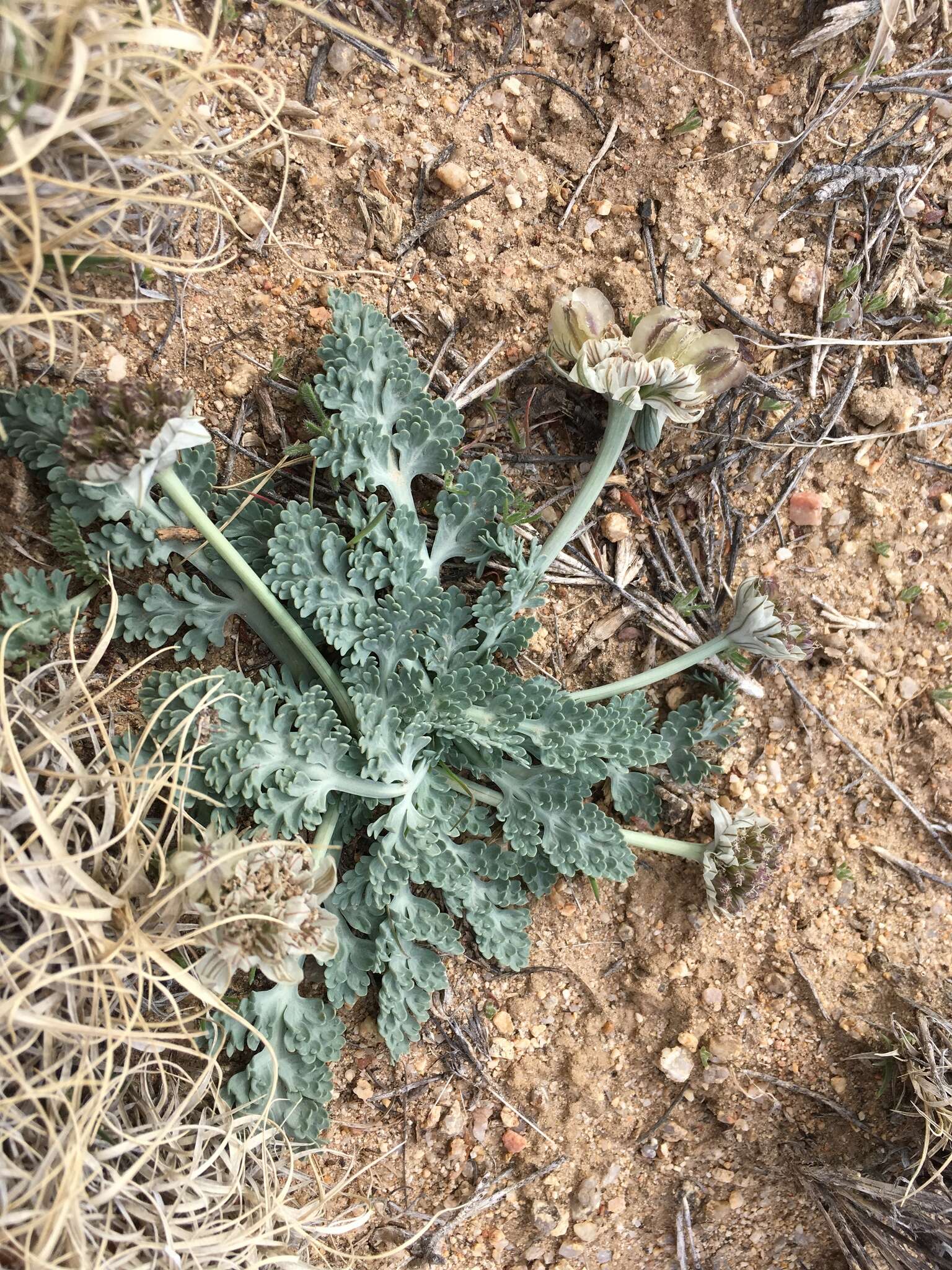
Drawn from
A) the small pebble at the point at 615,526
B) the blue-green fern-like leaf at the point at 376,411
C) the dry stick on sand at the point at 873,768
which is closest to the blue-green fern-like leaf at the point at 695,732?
the dry stick on sand at the point at 873,768

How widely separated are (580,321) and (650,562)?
Answer: 79 cm

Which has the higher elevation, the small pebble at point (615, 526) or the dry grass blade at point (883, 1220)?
the small pebble at point (615, 526)

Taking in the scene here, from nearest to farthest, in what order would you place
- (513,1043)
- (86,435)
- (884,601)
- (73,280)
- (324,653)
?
(86,435) < (73,280) < (324,653) < (513,1043) < (884,601)

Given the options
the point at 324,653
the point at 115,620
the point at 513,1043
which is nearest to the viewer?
the point at 115,620

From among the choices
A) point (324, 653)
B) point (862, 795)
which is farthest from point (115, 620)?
point (862, 795)

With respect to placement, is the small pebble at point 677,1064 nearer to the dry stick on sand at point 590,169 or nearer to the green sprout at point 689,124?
the dry stick on sand at point 590,169

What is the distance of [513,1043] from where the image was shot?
9.19 feet

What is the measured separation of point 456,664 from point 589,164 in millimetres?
1608

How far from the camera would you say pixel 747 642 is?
2.71 m

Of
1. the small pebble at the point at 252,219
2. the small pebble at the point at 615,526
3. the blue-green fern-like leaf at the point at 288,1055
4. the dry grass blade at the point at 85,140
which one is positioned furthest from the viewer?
the small pebble at the point at 615,526

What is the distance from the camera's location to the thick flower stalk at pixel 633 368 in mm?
2479

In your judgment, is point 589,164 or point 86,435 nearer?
point 86,435

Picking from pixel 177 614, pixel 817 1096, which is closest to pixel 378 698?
pixel 177 614

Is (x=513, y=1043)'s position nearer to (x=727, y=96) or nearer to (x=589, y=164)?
(x=589, y=164)
